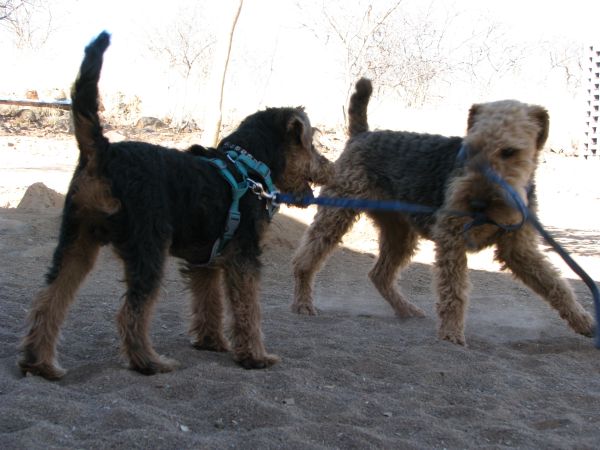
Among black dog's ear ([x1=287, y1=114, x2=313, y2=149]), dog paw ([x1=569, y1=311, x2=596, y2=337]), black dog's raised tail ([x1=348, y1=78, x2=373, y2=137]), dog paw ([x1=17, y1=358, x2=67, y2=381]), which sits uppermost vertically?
black dog's raised tail ([x1=348, y1=78, x2=373, y2=137])

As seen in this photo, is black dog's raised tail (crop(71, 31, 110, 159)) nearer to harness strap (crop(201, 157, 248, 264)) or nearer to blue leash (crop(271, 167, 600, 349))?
harness strap (crop(201, 157, 248, 264))

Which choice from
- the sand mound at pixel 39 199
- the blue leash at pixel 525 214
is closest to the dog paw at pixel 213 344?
the blue leash at pixel 525 214

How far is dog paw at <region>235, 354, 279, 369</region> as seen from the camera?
4434 mm

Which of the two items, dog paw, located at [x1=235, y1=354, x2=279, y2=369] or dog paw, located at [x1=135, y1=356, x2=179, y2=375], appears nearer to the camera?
dog paw, located at [x1=135, y1=356, x2=179, y2=375]

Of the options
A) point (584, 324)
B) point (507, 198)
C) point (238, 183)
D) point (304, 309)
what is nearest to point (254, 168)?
point (238, 183)

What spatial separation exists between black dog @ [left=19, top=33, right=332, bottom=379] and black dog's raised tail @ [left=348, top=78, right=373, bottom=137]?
6.35 ft

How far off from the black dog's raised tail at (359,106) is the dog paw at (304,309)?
1698 millimetres

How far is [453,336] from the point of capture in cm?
549

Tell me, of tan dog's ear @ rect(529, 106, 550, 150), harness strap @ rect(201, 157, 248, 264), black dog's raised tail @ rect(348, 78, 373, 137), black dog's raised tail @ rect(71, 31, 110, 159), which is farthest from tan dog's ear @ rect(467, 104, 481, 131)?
black dog's raised tail @ rect(71, 31, 110, 159)

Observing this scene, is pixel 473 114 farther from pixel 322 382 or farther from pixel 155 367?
pixel 155 367

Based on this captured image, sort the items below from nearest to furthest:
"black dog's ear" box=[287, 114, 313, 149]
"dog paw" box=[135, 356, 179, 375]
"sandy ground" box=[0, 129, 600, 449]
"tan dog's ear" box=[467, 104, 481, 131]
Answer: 1. "sandy ground" box=[0, 129, 600, 449]
2. "dog paw" box=[135, 356, 179, 375]
3. "black dog's ear" box=[287, 114, 313, 149]
4. "tan dog's ear" box=[467, 104, 481, 131]

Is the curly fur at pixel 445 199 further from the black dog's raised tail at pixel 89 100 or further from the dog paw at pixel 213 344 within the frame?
the black dog's raised tail at pixel 89 100

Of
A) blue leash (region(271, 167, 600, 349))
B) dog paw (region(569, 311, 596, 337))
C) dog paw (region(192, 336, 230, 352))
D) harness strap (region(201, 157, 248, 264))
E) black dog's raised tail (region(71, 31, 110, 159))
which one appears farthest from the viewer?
dog paw (region(569, 311, 596, 337))

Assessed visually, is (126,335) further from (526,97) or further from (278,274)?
(526,97)
